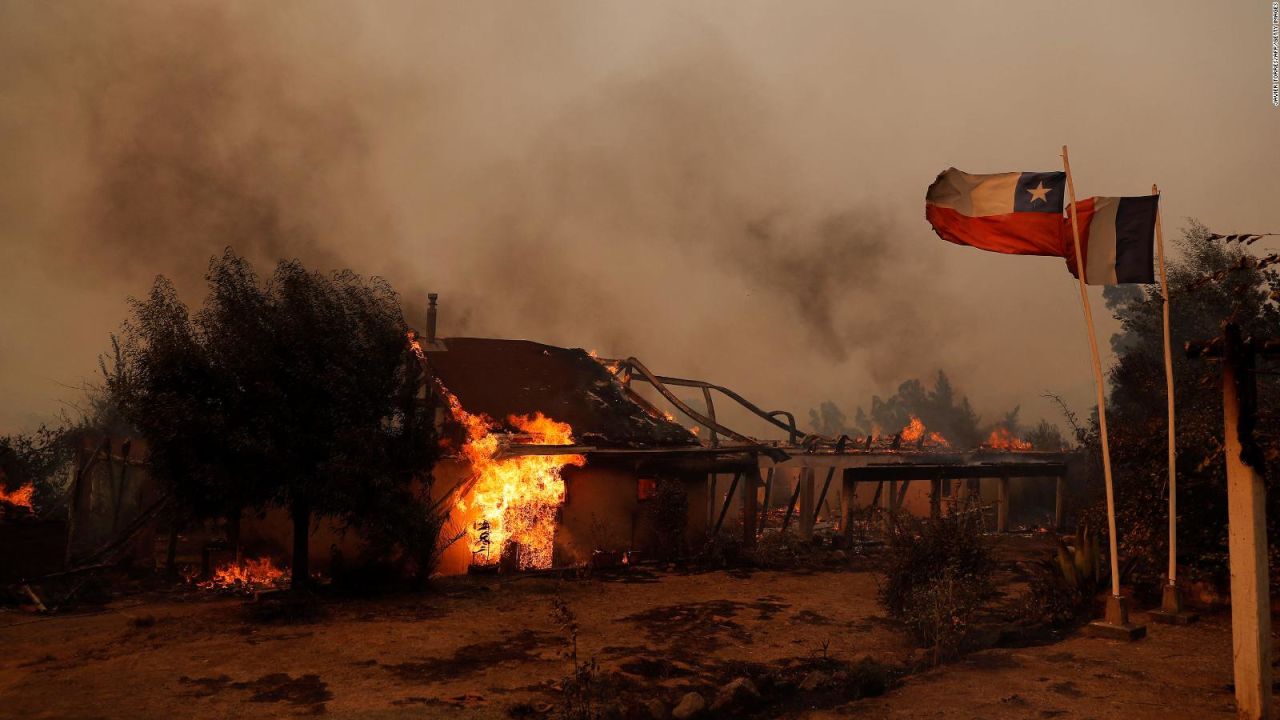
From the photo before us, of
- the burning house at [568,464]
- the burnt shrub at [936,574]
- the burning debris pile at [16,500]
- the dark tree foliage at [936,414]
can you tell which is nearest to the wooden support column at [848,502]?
the burning house at [568,464]

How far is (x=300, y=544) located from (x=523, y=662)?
6.45 meters

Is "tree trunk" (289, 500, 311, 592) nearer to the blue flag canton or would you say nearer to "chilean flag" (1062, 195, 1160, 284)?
the blue flag canton

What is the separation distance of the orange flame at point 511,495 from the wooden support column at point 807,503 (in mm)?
7326

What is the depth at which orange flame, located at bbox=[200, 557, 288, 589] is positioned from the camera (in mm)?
15641

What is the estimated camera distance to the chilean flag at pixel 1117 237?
A: 10.5m

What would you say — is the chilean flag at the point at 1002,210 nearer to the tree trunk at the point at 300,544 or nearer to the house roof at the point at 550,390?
the house roof at the point at 550,390

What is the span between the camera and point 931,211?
1170cm

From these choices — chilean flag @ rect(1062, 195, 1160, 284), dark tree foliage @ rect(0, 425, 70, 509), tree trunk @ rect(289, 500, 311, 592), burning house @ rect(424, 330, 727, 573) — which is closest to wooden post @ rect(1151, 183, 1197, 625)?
chilean flag @ rect(1062, 195, 1160, 284)

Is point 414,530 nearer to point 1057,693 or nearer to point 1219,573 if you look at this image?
point 1057,693

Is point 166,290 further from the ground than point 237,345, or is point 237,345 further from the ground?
point 166,290

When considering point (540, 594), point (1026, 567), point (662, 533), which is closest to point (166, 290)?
point (540, 594)

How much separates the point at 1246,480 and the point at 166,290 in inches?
636

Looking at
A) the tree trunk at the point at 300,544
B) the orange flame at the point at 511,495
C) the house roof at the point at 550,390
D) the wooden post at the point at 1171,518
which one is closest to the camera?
the wooden post at the point at 1171,518

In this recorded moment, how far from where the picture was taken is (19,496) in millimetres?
18297
